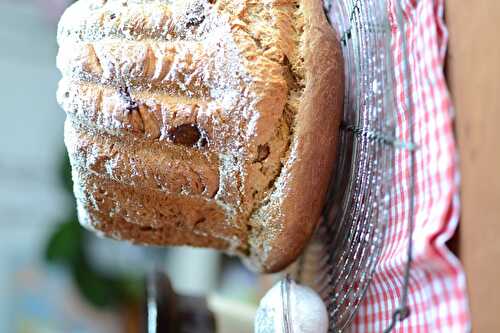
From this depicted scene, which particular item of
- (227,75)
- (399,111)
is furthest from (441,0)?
(227,75)

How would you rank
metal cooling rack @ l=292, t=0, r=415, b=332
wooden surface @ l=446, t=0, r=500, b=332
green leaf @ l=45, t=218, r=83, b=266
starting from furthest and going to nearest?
green leaf @ l=45, t=218, r=83, b=266
metal cooling rack @ l=292, t=0, r=415, b=332
wooden surface @ l=446, t=0, r=500, b=332

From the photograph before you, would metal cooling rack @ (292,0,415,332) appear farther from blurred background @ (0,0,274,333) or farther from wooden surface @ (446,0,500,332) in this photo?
blurred background @ (0,0,274,333)

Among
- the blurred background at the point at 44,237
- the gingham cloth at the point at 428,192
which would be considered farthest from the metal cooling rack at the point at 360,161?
the blurred background at the point at 44,237

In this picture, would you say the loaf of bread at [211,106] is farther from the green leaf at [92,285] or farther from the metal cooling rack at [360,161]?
the green leaf at [92,285]

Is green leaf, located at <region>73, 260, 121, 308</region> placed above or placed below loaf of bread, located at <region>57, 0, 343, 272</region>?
below

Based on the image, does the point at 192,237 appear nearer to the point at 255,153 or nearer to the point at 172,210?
the point at 172,210

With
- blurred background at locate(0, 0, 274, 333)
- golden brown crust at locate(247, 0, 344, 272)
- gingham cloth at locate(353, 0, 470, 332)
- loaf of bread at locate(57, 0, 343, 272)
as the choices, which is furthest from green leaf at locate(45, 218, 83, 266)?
gingham cloth at locate(353, 0, 470, 332)
